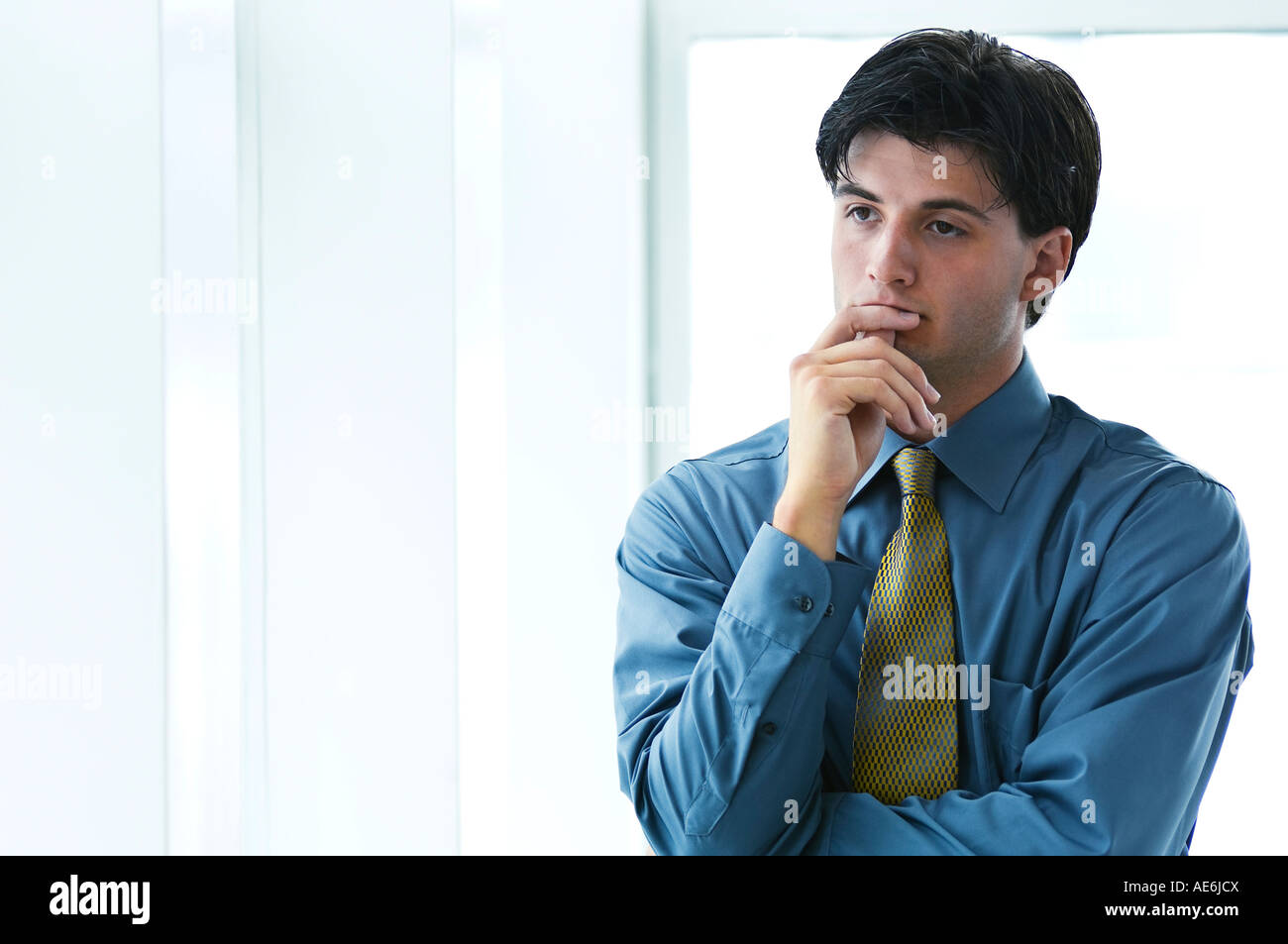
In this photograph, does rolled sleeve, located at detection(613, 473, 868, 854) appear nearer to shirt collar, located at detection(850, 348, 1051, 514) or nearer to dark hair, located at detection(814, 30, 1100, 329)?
shirt collar, located at detection(850, 348, 1051, 514)

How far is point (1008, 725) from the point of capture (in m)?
1.07

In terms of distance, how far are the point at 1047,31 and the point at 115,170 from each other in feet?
4.89

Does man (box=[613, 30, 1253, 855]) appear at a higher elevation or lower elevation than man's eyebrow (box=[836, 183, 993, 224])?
lower

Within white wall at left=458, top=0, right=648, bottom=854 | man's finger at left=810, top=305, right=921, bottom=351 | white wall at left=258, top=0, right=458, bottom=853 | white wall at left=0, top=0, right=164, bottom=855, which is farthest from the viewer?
white wall at left=458, top=0, right=648, bottom=854

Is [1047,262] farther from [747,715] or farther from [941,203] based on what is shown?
[747,715]

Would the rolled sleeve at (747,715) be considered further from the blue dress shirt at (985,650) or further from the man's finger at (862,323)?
the man's finger at (862,323)

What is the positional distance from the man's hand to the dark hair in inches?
9.6

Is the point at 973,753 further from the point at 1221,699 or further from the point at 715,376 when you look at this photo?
the point at 715,376

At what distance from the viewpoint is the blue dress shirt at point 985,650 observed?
973 millimetres

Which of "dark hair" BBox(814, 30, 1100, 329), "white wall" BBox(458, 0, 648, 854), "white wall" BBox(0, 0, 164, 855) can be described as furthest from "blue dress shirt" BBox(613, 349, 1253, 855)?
"white wall" BBox(0, 0, 164, 855)

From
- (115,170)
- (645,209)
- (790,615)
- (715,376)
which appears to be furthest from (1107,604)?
(115,170)

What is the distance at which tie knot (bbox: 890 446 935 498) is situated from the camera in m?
1.17

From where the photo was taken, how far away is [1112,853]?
941 mm

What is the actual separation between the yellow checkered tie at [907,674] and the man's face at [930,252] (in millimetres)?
184
